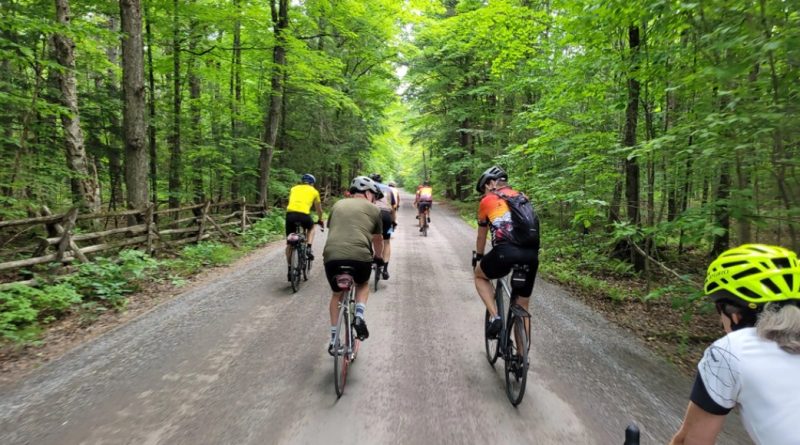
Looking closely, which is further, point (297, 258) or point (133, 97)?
point (133, 97)

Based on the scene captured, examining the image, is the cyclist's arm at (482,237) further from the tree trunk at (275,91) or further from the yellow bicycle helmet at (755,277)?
the tree trunk at (275,91)

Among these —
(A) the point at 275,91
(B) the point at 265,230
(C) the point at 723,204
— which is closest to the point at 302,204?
(C) the point at 723,204

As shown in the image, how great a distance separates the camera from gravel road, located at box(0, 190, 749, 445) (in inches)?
124

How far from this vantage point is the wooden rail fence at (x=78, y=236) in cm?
614

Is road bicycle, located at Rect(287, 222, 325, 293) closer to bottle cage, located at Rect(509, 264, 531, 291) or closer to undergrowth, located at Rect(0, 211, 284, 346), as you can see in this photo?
undergrowth, located at Rect(0, 211, 284, 346)

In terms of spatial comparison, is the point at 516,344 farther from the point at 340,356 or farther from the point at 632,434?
the point at 632,434

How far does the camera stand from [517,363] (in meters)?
3.67

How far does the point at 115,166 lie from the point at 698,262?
54.1 feet

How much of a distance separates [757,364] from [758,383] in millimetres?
62

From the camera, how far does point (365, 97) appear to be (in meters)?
22.2

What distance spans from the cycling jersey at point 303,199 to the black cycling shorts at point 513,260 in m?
4.50

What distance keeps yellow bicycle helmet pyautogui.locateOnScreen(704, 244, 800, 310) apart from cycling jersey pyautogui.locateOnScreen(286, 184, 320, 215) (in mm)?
6600

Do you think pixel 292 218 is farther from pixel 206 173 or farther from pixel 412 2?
pixel 412 2

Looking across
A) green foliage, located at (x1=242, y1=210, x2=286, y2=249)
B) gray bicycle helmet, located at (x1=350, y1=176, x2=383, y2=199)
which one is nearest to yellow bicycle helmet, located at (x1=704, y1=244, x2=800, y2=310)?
gray bicycle helmet, located at (x1=350, y1=176, x2=383, y2=199)
